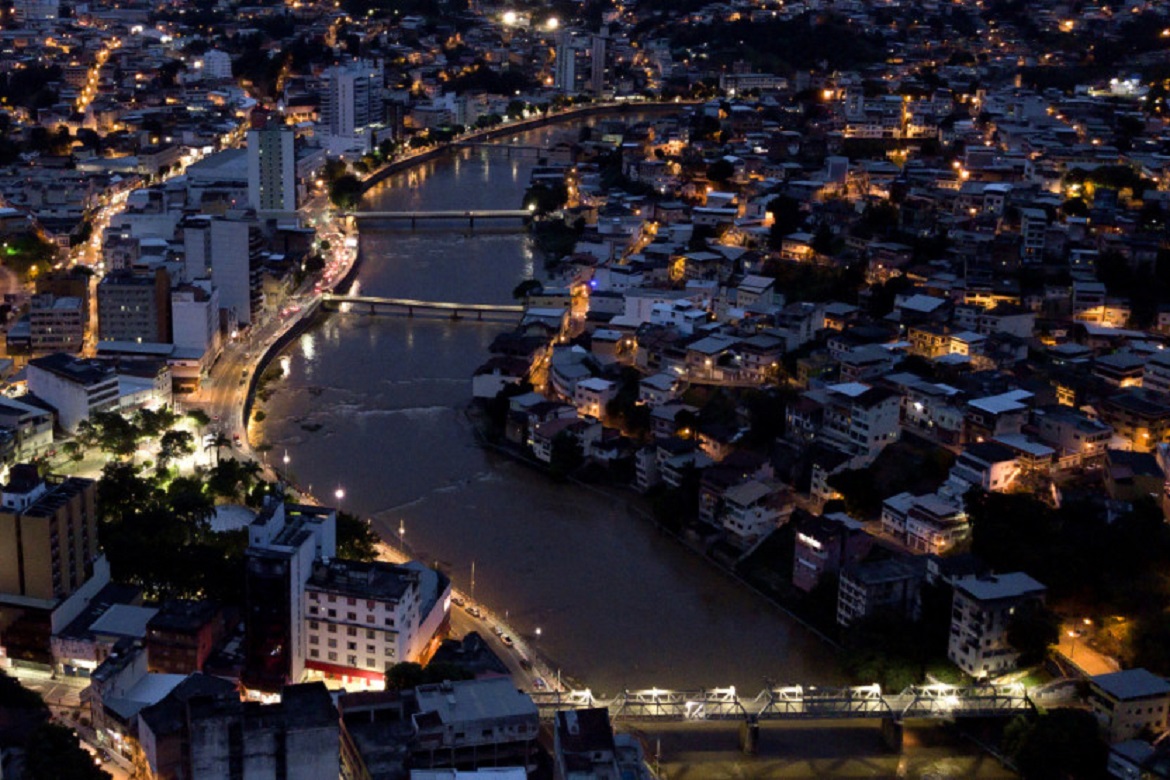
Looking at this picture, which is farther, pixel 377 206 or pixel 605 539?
pixel 377 206

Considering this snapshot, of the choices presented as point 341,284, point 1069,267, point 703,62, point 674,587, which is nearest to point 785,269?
point 1069,267

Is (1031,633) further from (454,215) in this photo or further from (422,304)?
(454,215)

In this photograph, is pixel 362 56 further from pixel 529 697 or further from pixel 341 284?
pixel 529 697

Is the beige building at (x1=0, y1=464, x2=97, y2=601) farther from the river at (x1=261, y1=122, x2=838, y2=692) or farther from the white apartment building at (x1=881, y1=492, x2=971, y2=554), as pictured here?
the white apartment building at (x1=881, y1=492, x2=971, y2=554)

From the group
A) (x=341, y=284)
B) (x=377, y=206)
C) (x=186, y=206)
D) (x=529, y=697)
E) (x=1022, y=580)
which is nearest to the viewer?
(x=529, y=697)

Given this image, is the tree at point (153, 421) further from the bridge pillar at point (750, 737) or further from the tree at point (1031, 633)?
the tree at point (1031, 633)

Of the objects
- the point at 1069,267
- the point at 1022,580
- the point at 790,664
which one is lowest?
the point at 790,664

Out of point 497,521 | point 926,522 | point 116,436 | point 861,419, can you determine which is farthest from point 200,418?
point 926,522
